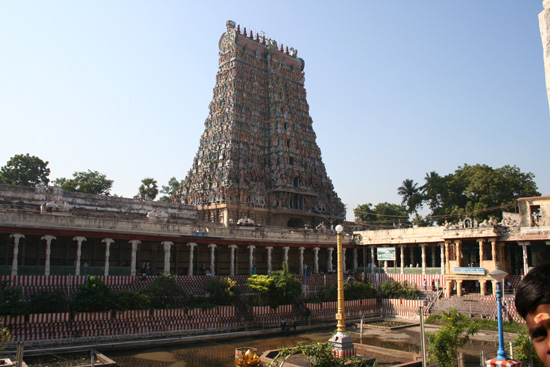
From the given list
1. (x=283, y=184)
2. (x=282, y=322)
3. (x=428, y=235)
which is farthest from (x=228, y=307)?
(x=283, y=184)

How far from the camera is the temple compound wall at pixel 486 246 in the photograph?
122 feet

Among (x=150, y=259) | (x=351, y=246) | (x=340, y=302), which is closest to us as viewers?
(x=340, y=302)

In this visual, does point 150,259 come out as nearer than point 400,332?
No

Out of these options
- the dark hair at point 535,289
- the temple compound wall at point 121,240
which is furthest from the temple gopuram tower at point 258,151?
the dark hair at point 535,289

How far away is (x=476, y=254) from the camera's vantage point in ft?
142

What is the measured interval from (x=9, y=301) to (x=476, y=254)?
3821cm

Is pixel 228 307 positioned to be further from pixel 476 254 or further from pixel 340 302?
pixel 476 254

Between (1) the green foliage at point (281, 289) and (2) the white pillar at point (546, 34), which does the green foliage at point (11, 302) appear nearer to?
(1) the green foliage at point (281, 289)

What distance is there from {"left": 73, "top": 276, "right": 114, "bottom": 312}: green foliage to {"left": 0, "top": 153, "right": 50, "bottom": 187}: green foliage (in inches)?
1724

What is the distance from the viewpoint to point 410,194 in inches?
2963

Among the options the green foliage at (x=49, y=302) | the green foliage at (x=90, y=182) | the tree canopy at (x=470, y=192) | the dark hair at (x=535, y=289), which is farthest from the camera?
the green foliage at (x=90, y=182)

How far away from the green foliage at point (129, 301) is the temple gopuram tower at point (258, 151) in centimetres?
2622

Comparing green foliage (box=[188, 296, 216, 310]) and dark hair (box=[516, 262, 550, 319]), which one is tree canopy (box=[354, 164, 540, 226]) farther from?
dark hair (box=[516, 262, 550, 319])

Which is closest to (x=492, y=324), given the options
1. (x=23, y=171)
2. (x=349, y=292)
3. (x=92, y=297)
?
(x=349, y=292)
